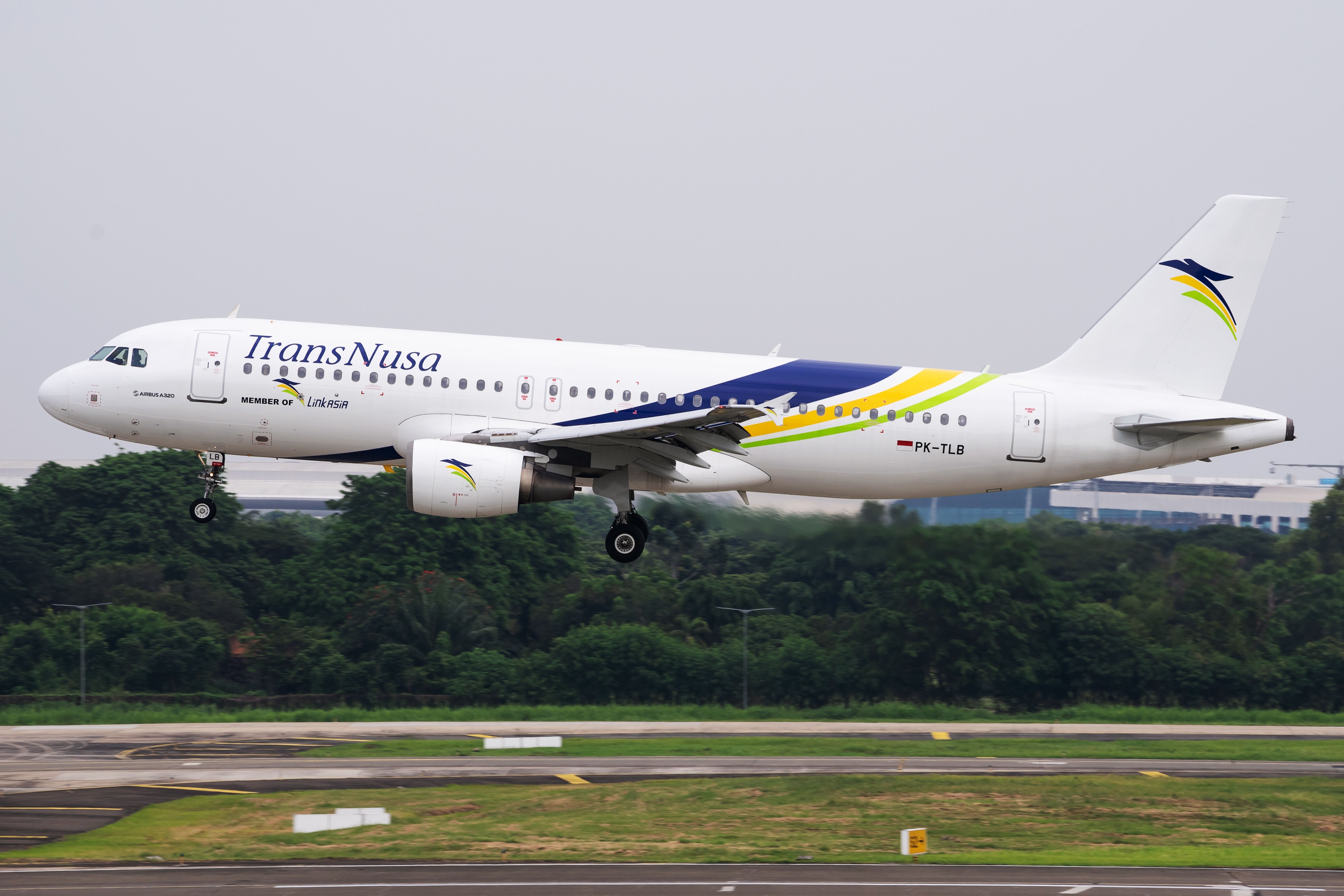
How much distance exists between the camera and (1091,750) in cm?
5000

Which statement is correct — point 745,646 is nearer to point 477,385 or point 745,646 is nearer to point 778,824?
point 778,824

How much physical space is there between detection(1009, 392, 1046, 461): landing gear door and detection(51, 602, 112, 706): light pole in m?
47.9

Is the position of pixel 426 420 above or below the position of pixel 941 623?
above

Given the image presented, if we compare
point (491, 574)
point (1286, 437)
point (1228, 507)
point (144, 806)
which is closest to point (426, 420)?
point (144, 806)

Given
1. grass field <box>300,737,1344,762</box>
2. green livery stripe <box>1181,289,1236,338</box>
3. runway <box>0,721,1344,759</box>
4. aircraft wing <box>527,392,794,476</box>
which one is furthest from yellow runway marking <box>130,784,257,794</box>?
green livery stripe <box>1181,289,1236,338</box>

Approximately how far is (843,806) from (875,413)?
10735 millimetres

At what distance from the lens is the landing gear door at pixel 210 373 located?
1277 inches

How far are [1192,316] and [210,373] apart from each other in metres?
25.7

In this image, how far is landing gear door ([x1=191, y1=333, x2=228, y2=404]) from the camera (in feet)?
106

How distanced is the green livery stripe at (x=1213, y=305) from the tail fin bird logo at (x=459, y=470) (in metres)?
20.0

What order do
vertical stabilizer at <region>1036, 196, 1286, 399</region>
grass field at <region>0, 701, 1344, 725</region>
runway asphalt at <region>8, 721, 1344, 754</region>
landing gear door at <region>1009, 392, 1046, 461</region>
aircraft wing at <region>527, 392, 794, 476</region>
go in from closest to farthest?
aircraft wing at <region>527, 392, 794, 476</region>, landing gear door at <region>1009, 392, 1046, 461</region>, vertical stabilizer at <region>1036, 196, 1286, 399</region>, runway asphalt at <region>8, 721, 1344, 754</region>, grass field at <region>0, 701, 1344, 725</region>

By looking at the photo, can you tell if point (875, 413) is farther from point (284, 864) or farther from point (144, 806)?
point (144, 806)

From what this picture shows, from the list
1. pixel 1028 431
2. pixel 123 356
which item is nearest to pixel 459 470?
pixel 123 356

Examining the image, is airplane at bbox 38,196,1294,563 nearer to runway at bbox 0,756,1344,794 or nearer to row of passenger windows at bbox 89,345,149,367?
row of passenger windows at bbox 89,345,149,367
